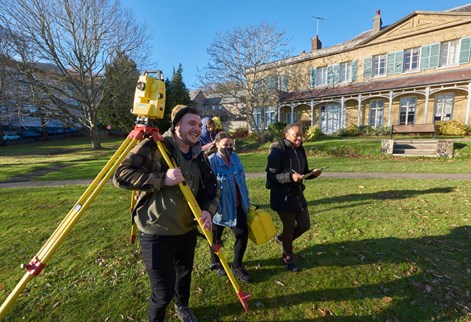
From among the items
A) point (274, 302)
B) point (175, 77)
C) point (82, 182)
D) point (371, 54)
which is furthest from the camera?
point (175, 77)

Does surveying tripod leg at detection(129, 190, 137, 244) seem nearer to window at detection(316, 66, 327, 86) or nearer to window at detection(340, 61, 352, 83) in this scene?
window at detection(340, 61, 352, 83)

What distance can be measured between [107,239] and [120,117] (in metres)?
28.0

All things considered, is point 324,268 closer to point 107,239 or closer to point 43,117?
point 107,239

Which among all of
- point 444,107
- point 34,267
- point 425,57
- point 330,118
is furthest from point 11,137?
point 444,107

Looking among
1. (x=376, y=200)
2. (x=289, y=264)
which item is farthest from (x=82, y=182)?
(x=376, y=200)

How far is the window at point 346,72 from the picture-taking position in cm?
2455

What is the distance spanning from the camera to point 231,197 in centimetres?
334

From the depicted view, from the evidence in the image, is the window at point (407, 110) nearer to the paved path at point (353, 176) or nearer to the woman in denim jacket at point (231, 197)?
the paved path at point (353, 176)

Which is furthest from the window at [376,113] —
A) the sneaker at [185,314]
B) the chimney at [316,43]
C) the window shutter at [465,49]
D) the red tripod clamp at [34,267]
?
the red tripod clamp at [34,267]

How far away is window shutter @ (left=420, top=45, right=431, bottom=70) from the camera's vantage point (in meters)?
19.8

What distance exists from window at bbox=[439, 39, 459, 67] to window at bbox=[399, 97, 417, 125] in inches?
123

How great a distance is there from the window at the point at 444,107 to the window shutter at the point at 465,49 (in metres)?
2.55

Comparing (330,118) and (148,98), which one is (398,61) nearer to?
(330,118)

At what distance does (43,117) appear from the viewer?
21000 millimetres
